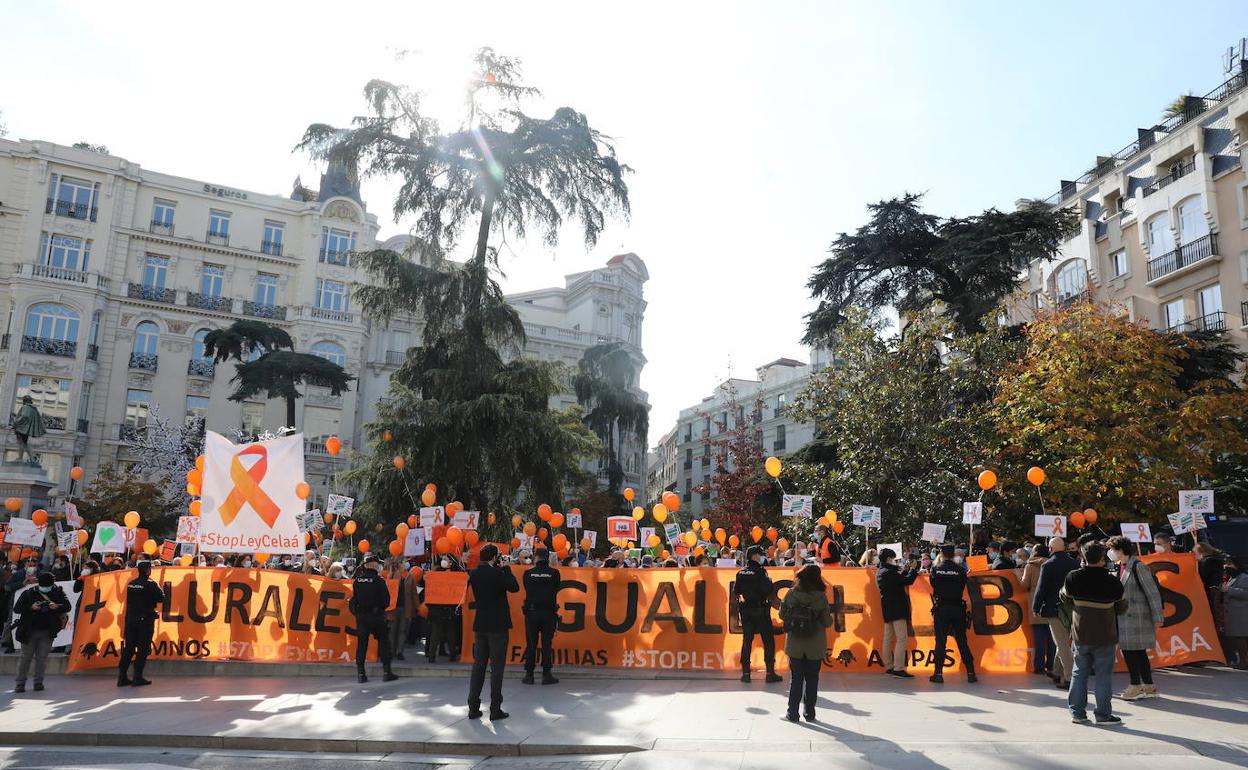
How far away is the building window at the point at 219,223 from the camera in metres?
45.4

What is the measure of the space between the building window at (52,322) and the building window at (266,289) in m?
8.10

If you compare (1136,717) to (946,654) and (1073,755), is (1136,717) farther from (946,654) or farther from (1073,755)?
(946,654)

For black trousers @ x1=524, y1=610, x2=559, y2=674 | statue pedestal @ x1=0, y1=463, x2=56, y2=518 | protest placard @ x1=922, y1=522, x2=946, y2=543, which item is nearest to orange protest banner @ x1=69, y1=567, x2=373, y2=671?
black trousers @ x1=524, y1=610, x2=559, y2=674

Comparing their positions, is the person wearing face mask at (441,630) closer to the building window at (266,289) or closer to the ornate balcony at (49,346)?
the ornate balcony at (49,346)

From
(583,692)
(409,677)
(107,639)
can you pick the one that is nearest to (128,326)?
(107,639)

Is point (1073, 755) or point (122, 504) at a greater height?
point (122, 504)

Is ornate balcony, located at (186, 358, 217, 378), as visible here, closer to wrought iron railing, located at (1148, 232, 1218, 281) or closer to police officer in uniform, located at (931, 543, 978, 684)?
police officer in uniform, located at (931, 543, 978, 684)

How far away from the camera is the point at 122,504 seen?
3359cm

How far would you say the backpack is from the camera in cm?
870

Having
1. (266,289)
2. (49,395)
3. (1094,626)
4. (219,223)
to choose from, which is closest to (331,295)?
(266,289)

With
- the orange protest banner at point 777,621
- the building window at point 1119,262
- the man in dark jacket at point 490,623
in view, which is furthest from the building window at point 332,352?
the man in dark jacket at point 490,623

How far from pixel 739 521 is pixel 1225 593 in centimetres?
2792

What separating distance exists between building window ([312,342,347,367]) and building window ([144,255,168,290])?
312 inches

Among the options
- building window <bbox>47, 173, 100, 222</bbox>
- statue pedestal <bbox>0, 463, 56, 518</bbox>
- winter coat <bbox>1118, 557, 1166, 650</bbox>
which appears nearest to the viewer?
winter coat <bbox>1118, 557, 1166, 650</bbox>
